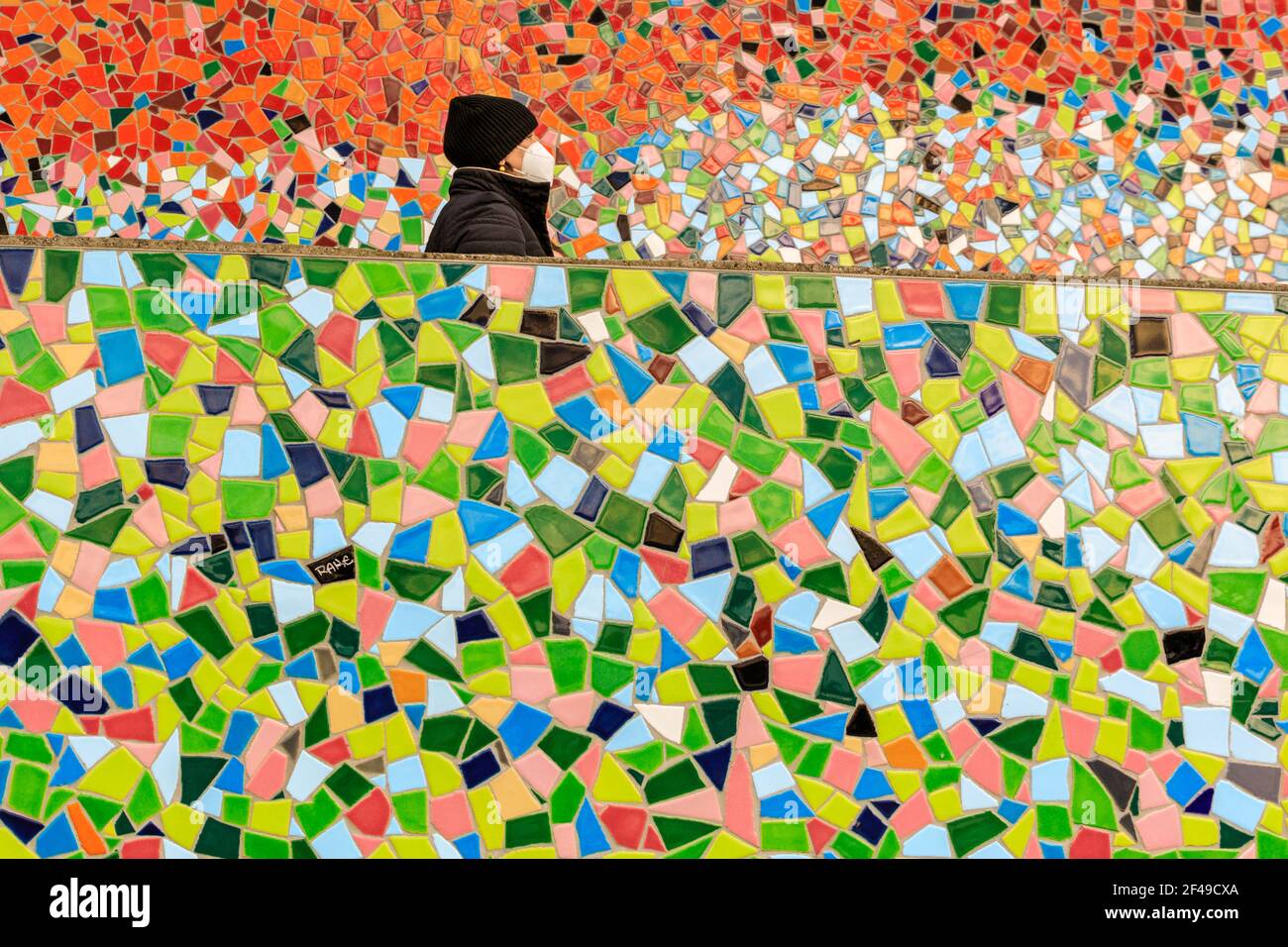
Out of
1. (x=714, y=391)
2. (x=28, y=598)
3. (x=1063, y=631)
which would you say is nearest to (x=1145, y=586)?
(x=1063, y=631)

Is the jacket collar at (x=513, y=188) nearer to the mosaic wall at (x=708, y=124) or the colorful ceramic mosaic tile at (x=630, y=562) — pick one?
the mosaic wall at (x=708, y=124)

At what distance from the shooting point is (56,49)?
2.52 meters

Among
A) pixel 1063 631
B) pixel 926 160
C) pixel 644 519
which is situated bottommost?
pixel 1063 631

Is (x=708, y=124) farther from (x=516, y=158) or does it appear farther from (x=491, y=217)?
(x=491, y=217)

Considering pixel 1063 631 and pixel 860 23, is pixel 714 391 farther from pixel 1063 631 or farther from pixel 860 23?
pixel 860 23

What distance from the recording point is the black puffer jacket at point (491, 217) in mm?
1944

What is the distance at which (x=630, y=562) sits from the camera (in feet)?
5.12

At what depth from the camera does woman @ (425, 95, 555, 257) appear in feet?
6.43

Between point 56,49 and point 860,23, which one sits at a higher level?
point 860,23

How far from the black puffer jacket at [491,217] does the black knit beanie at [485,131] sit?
10cm

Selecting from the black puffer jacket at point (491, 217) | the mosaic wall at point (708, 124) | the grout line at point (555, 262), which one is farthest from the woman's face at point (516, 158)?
the grout line at point (555, 262)

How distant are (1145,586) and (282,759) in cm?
141

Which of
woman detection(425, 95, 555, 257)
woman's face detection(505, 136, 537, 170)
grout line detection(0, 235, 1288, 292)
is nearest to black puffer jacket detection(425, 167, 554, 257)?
woman detection(425, 95, 555, 257)

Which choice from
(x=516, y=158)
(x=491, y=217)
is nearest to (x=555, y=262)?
(x=491, y=217)
